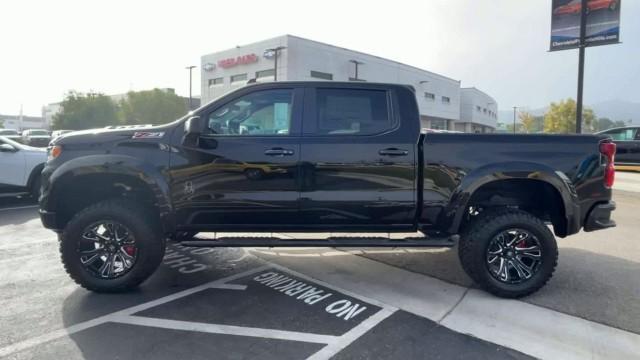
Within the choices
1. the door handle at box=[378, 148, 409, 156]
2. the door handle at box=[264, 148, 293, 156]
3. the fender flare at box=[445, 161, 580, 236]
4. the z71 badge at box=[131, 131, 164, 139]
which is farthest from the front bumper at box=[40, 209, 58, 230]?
Answer: the fender flare at box=[445, 161, 580, 236]

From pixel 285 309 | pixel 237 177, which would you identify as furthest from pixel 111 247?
pixel 285 309

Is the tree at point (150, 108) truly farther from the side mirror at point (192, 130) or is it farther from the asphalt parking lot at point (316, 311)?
the side mirror at point (192, 130)

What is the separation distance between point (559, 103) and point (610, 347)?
226 feet

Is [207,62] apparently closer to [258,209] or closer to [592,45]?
[592,45]

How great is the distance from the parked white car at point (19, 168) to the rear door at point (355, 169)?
7413mm

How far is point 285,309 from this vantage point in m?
3.94

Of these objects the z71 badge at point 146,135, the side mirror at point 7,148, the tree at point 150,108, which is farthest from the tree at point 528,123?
the z71 badge at point 146,135

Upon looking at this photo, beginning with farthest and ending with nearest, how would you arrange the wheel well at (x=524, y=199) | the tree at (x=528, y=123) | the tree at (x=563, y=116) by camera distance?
the tree at (x=528, y=123) < the tree at (x=563, y=116) < the wheel well at (x=524, y=199)

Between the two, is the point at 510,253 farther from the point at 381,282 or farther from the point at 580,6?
the point at 580,6

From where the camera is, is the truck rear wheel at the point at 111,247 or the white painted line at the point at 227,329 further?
the truck rear wheel at the point at 111,247

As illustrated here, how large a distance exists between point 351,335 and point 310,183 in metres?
1.48

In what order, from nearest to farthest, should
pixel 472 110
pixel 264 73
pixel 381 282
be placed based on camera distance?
pixel 381 282
pixel 264 73
pixel 472 110

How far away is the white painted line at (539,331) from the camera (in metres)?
3.22

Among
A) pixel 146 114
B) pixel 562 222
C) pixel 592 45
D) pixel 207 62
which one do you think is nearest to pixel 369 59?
pixel 207 62
